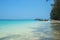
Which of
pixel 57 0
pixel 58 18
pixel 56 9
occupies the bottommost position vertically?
pixel 58 18

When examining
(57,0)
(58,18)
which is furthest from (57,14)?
(57,0)

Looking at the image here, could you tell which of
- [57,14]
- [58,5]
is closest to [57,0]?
[58,5]

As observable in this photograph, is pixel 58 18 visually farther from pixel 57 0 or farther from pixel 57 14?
pixel 57 0

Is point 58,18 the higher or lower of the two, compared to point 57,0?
lower

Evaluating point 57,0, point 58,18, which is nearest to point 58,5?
point 57,0

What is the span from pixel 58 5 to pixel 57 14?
9.30ft

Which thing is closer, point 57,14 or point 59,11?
point 59,11

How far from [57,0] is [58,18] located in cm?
464

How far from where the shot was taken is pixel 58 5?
33.9 metres

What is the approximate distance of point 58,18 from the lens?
3578 cm

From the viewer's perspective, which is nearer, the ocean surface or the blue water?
the ocean surface

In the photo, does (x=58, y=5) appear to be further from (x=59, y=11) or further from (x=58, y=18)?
(x=58, y=18)

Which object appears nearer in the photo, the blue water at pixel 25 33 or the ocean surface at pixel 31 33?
the ocean surface at pixel 31 33

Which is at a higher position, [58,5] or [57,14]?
[58,5]
